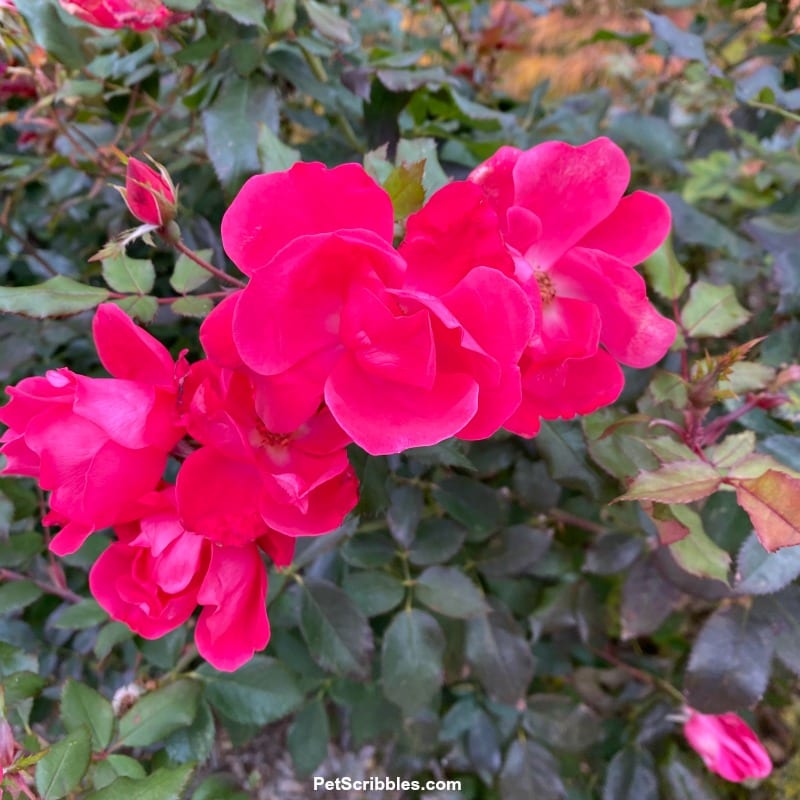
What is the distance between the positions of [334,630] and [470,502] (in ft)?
0.76

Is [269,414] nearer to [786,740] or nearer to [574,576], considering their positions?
[574,576]

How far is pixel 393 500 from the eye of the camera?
0.83 meters

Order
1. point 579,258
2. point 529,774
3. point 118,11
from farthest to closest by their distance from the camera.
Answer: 1. point 529,774
2. point 118,11
3. point 579,258

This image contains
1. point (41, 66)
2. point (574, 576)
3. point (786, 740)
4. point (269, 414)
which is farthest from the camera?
point (786, 740)

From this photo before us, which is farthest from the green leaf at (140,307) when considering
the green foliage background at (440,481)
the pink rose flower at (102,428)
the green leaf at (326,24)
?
the green leaf at (326,24)

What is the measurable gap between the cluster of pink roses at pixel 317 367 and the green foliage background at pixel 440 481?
0.09 m

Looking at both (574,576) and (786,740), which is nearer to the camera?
(574,576)

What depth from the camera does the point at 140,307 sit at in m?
0.55

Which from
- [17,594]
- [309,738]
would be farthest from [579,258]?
[309,738]

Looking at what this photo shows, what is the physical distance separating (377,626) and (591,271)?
71cm

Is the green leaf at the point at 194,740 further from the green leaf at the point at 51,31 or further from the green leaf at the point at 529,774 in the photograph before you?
the green leaf at the point at 51,31

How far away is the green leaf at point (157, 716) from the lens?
63cm

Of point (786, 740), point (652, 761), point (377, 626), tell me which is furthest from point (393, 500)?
point (786, 740)

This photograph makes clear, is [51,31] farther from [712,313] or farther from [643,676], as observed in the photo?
[643,676]
